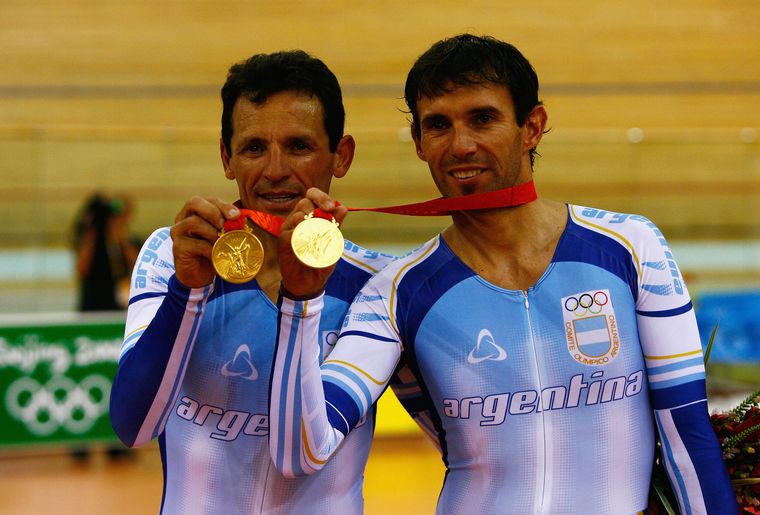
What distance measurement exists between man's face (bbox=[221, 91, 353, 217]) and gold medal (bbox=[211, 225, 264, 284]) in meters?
0.31

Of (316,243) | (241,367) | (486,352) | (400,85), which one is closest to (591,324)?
(486,352)

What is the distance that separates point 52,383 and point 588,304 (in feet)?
17.5

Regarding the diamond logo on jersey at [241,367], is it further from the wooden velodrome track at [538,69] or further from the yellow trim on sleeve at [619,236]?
the wooden velodrome track at [538,69]

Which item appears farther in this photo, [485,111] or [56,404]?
[56,404]

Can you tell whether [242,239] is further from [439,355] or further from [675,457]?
[675,457]

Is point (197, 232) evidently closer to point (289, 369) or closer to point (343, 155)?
point (289, 369)

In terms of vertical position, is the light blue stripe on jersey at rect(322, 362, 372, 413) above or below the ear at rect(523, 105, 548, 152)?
below

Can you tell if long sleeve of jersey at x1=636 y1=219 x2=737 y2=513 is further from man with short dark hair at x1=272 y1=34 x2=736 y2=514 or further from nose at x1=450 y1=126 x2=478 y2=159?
nose at x1=450 y1=126 x2=478 y2=159

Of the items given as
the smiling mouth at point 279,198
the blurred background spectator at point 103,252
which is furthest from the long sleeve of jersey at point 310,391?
the blurred background spectator at point 103,252

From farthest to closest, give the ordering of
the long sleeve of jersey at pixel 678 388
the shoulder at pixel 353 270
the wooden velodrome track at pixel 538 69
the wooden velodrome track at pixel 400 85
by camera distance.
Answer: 1. the wooden velodrome track at pixel 538 69
2. the wooden velodrome track at pixel 400 85
3. the shoulder at pixel 353 270
4. the long sleeve of jersey at pixel 678 388

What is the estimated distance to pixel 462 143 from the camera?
1884 millimetres

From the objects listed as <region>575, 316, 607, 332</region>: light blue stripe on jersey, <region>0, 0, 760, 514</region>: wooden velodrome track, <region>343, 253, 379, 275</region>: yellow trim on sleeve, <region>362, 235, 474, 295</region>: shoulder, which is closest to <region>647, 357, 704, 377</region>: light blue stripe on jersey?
<region>575, 316, 607, 332</region>: light blue stripe on jersey

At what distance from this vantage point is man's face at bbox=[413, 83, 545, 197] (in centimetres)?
190

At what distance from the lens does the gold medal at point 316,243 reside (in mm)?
1584
